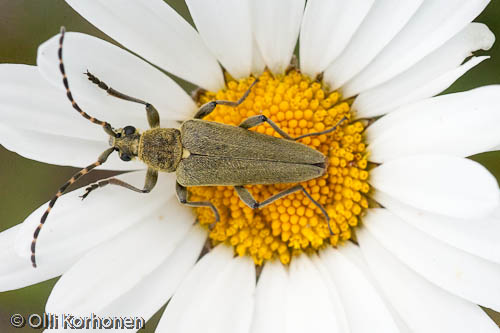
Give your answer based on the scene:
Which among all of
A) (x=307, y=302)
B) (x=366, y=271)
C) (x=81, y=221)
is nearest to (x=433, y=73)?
(x=366, y=271)

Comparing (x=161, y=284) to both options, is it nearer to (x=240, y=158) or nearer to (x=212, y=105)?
(x=240, y=158)

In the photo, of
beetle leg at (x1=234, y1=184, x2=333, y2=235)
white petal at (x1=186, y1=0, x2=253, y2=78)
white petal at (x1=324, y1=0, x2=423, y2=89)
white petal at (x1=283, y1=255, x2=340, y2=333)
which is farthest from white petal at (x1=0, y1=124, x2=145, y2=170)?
white petal at (x1=324, y1=0, x2=423, y2=89)

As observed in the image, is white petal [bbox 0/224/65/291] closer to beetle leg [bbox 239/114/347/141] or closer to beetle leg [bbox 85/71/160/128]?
beetle leg [bbox 85/71/160/128]

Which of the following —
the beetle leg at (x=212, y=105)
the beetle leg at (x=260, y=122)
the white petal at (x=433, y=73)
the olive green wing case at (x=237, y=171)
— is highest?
the white petal at (x=433, y=73)

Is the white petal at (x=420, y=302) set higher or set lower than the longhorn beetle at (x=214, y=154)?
lower

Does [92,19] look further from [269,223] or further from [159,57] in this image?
[269,223]

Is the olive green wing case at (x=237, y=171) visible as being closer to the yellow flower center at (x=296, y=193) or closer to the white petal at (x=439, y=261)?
the yellow flower center at (x=296, y=193)

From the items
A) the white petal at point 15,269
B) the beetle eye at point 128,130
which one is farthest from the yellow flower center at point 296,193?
the white petal at point 15,269
